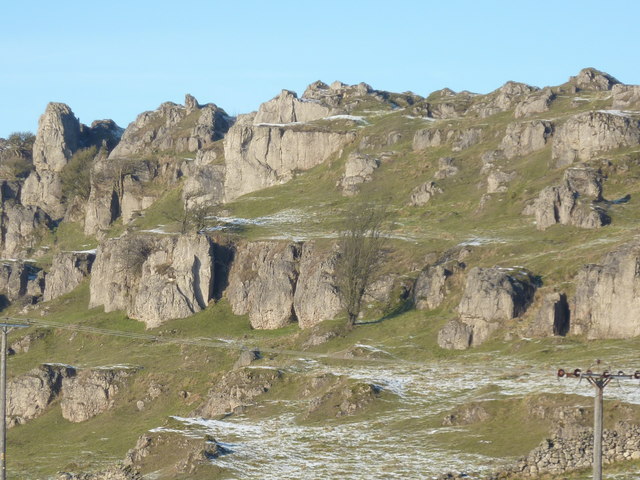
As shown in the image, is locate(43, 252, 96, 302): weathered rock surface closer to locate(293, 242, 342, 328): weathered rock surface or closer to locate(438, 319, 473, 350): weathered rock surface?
locate(293, 242, 342, 328): weathered rock surface

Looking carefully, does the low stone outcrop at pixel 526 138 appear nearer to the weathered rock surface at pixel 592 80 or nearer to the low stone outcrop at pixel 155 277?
the weathered rock surface at pixel 592 80

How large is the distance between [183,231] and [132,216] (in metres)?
35.3

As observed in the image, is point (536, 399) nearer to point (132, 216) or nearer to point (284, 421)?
point (284, 421)

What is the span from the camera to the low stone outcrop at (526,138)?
156 m

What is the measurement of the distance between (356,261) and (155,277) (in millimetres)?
32598

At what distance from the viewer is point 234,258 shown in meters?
148

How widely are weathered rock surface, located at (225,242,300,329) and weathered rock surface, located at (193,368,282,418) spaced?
24.0 meters

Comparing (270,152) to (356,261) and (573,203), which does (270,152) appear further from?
(573,203)

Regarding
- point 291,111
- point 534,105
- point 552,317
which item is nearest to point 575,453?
point 552,317

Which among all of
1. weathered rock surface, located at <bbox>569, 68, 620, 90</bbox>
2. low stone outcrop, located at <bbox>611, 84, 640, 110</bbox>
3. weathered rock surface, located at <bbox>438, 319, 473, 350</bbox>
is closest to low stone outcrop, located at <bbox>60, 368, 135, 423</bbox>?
weathered rock surface, located at <bbox>438, 319, 473, 350</bbox>

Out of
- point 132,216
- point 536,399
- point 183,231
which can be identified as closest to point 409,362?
A: point 536,399

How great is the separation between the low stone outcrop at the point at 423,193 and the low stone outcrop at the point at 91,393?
47.9 m

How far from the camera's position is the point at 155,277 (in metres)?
148

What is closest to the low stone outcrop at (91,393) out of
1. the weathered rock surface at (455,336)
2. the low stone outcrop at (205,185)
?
the weathered rock surface at (455,336)
